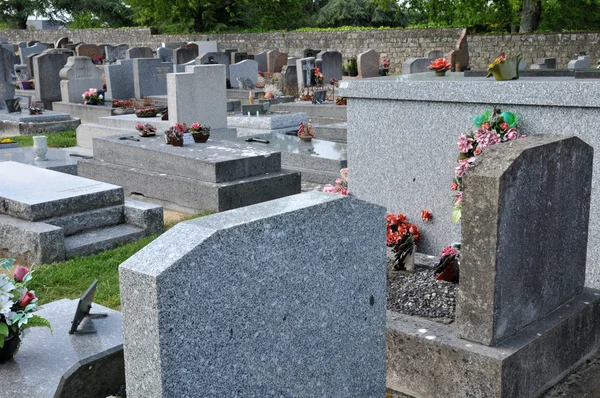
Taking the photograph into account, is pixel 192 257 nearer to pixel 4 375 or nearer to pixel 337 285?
pixel 337 285

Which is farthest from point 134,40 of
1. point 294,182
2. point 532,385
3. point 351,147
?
point 532,385

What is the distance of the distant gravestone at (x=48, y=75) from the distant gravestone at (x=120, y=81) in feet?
4.81

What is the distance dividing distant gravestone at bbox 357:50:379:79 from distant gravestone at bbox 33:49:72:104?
824 cm

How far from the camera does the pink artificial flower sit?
5.01 meters

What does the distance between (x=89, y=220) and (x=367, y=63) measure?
15367 mm

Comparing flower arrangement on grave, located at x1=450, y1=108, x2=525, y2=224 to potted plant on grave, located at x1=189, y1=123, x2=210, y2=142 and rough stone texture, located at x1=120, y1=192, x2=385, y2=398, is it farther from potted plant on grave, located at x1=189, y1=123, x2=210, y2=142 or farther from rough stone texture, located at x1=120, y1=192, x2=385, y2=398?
potted plant on grave, located at x1=189, y1=123, x2=210, y2=142

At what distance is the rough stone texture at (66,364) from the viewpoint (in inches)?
133

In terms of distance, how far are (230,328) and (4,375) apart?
1.62m

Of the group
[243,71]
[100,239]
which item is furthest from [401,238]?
[243,71]

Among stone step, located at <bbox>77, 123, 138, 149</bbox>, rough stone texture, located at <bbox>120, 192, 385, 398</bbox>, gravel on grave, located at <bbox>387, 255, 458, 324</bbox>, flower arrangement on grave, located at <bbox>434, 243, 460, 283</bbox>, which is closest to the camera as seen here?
rough stone texture, located at <bbox>120, 192, 385, 398</bbox>

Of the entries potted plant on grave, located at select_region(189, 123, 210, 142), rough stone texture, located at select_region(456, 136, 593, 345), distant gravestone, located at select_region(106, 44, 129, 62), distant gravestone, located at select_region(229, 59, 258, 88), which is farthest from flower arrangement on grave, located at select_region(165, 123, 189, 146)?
distant gravestone, located at select_region(106, 44, 129, 62)

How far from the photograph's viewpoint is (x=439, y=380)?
373cm

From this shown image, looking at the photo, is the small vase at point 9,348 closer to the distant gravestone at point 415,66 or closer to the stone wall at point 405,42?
the distant gravestone at point 415,66

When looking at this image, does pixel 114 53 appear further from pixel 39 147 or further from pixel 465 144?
pixel 465 144
